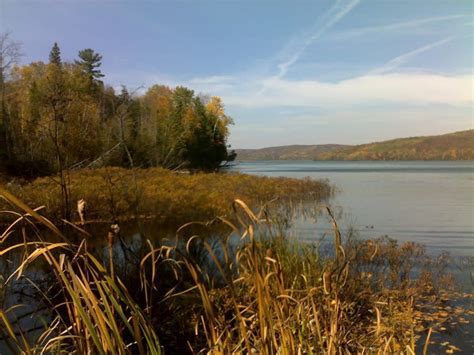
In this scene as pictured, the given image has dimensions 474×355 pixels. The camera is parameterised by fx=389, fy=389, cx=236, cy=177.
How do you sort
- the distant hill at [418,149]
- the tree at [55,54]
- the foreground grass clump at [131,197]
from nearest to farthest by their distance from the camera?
the foreground grass clump at [131,197] → the tree at [55,54] → the distant hill at [418,149]

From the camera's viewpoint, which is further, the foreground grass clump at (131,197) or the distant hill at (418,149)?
the distant hill at (418,149)

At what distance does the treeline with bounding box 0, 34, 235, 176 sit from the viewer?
1417 centimetres

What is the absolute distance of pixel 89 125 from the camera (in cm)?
2445

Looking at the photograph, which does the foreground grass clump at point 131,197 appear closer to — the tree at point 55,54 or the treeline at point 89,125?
the treeline at point 89,125

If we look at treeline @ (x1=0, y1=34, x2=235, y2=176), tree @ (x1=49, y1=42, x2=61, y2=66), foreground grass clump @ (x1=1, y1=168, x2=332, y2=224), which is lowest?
foreground grass clump @ (x1=1, y1=168, x2=332, y2=224)

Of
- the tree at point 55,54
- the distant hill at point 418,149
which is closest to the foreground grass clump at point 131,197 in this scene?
the tree at point 55,54

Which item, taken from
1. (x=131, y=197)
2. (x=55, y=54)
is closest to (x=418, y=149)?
(x=55, y=54)

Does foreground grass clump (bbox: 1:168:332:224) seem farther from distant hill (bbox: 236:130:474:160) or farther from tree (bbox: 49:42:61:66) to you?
distant hill (bbox: 236:130:474:160)

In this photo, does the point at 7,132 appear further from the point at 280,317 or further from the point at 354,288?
the point at 280,317

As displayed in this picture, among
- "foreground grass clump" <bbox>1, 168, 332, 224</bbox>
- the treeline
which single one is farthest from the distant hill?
"foreground grass clump" <bbox>1, 168, 332, 224</bbox>

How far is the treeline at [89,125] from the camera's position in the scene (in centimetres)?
1417

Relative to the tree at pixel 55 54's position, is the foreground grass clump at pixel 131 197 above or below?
below

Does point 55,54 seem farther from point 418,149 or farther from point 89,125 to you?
point 418,149

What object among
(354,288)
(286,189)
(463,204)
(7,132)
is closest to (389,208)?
(463,204)
